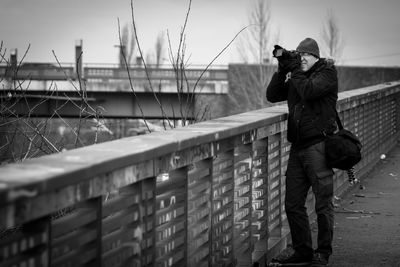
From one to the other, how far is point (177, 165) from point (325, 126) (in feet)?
7.60

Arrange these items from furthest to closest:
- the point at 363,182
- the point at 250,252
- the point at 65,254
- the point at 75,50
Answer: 1. the point at 75,50
2. the point at 363,182
3. the point at 250,252
4. the point at 65,254

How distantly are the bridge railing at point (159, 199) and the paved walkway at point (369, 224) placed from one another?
687 millimetres

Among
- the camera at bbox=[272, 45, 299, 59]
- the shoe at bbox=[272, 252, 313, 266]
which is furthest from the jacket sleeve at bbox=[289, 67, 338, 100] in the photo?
the shoe at bbox=[272, 252, 313, 266]

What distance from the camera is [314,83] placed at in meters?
6.67

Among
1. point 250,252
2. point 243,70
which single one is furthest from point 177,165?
point 243,70

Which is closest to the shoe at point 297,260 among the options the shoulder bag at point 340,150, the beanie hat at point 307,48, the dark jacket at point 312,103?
the shoulder bag at point 340,150

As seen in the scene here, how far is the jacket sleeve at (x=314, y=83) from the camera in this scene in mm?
6668

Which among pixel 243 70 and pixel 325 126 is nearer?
pixel 325 126

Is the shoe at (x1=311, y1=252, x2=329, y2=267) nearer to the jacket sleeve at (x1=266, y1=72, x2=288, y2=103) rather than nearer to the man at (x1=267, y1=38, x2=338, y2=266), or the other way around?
→ the man at (x1=267, y1=38, x2=338, y2=266)

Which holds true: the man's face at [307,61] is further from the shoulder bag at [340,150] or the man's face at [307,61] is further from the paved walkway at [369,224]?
the paved walkway at [369,224]

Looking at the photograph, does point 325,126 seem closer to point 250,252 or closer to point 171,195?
point 250,252

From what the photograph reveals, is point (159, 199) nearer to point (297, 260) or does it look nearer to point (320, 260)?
point (297, 260)

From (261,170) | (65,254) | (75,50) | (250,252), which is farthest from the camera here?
(75,50)

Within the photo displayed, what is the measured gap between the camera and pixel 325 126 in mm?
6918
